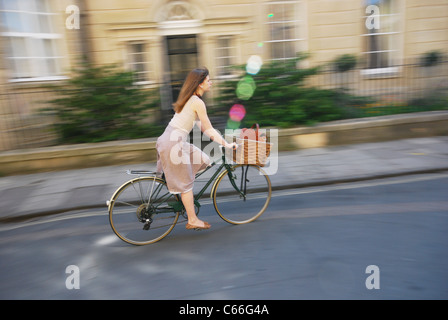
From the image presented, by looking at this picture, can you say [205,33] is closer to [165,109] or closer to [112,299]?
[165,109]

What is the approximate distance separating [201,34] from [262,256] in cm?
829

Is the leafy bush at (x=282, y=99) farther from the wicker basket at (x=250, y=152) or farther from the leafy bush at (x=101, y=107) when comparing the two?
the wicker basket at (x=250, y=152)

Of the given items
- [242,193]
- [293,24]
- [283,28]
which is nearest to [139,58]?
[283,28]

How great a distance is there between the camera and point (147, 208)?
4.08 metres

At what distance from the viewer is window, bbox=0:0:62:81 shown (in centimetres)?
955

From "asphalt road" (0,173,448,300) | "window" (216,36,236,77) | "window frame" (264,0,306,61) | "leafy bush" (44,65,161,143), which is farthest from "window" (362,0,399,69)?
"asphalt road" (0,173,448,300)

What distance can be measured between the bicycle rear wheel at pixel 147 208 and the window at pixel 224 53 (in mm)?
7140

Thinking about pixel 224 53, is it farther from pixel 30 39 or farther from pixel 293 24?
pixel 30 39

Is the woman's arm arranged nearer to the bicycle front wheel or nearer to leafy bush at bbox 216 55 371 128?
the bicycle front wheel

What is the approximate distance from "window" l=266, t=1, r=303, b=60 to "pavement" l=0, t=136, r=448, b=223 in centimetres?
459

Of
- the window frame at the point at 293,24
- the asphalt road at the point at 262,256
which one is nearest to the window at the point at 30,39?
the window frame at the point at 293,24

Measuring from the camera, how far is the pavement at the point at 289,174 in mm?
5449

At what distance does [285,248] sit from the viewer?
3719mm

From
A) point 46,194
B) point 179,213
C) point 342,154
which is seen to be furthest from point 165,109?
point 179,213
